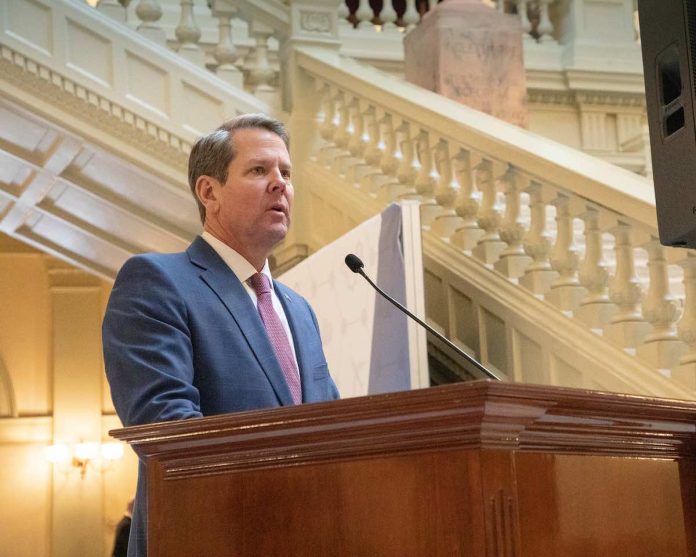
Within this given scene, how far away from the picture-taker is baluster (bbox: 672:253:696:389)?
3.46m

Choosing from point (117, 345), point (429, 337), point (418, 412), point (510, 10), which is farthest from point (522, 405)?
point (510, 10)

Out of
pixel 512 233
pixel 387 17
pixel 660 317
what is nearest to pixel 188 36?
pixel 512 233

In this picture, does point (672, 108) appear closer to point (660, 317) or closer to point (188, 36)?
point (660, 317)

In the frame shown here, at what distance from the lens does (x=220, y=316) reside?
2.09m

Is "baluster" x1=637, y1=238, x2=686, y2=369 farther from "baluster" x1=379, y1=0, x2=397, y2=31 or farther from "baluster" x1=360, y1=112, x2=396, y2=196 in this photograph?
"baluster" x1=379, y1=0, x2=397, y2=31

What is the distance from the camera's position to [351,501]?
1.38 metres

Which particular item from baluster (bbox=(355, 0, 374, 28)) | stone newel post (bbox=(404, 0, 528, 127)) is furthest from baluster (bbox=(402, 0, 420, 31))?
stone newel post (bbox=(404, 0, 528, 127))

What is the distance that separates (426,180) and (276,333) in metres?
2.79

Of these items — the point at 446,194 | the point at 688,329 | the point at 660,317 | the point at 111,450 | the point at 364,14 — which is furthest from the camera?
the point at 111,450

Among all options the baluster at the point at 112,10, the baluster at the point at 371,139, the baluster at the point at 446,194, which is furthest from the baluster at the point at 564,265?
the baluster at the point at 112,10

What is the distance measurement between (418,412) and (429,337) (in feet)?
10.8

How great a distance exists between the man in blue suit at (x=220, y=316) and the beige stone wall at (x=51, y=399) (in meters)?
8.53

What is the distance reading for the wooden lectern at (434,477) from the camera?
1.29 m

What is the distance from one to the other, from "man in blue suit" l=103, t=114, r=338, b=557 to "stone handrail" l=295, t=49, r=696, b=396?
1.60 metres
